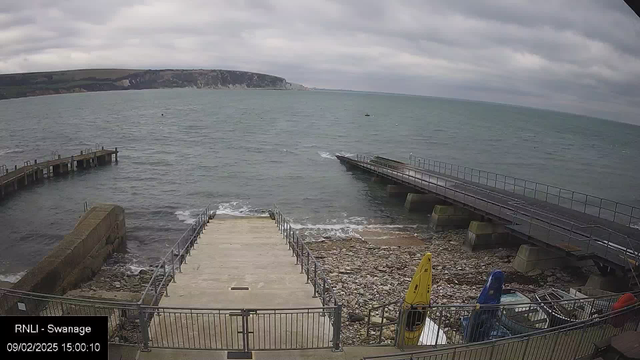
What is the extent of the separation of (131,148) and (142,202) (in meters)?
30.8

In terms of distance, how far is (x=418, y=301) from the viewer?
27.3 feet

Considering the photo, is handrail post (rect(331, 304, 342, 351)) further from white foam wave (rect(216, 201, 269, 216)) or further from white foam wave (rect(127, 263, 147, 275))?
white foam wave (rect(216, 201, 269, 216))

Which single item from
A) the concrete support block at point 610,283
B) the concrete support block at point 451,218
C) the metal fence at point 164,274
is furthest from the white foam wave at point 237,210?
the concrete support block at point 610,283

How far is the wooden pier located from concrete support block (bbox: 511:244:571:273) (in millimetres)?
36761

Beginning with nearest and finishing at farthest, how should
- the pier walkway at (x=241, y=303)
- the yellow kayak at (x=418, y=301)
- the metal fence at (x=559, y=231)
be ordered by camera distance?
1. the pier walkway at (x=241, y=303)
2. the yellow kayak at (x=418, y=301)
3. the metal fence at (x=559, y=231)

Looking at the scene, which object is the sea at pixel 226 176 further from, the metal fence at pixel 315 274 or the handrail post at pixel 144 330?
the handrail post at pixel 144 330

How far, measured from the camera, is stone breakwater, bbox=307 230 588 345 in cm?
1506

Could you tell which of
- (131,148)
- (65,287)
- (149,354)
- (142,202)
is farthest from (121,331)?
(131,148)

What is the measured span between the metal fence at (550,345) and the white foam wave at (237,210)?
80.2 feet

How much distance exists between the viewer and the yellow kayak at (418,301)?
8.28m

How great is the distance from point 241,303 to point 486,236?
16675 millimetres

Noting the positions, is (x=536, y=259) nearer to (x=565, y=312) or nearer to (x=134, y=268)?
(x=565, y=312)

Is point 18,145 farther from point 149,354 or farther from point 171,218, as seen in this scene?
point 149,354

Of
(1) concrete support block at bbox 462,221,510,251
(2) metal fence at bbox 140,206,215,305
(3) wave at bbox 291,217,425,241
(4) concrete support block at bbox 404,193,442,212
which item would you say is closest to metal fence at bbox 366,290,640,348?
(2) metal fence at bbox 140,206,215,305
